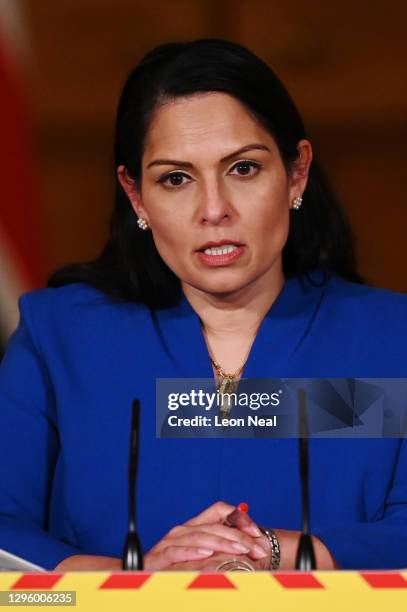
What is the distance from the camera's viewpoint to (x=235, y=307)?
1.75 meters

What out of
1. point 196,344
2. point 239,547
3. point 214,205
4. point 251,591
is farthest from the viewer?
point 196,344

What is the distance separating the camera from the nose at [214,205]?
5.12 ft

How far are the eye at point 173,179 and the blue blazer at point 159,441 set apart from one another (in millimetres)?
221

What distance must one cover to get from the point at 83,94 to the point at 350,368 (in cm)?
148

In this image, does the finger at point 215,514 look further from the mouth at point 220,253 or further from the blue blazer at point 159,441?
the mouth at point 220,253

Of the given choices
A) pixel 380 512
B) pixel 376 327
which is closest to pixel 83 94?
pixel 376 327

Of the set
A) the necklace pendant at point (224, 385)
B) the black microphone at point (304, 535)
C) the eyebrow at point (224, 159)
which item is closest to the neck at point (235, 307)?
the necklace pendant at point (224, 385)

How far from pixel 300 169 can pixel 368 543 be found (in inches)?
23.7

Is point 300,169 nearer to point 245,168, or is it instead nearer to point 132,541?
point 245,168

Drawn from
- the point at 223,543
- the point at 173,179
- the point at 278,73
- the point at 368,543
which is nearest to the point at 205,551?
the point at 223,543

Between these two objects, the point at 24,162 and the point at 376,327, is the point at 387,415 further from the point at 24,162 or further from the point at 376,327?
the point at 24,162

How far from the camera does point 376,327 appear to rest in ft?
5.69

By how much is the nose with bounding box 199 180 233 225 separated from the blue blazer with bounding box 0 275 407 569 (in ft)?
0.72

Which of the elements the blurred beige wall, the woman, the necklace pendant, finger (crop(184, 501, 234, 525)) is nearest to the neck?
the woman
